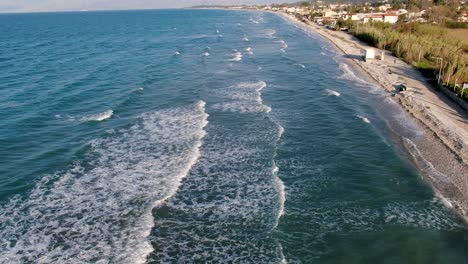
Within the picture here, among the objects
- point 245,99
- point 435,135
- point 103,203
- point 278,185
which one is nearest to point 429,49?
point 245,99

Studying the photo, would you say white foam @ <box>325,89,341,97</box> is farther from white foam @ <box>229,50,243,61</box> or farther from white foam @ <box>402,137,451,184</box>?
white foam @ <box>229,50,243,61</box>

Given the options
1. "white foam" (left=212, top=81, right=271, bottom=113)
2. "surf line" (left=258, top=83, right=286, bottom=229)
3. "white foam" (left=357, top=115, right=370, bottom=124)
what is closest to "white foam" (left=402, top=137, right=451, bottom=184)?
"white foam" (left=357, top=115, right=370, bottom=124)

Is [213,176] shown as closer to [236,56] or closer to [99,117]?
[99,117]

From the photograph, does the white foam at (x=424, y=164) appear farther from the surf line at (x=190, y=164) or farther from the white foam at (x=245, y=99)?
the surf line at (x=190, y=164)

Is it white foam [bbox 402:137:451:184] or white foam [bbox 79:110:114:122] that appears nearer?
white foam [bbox 402:137:451:184]

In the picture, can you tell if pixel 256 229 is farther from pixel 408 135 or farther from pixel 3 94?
pixel 3 94

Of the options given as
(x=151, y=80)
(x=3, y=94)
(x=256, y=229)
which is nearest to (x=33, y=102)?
(x=3, y=94)
